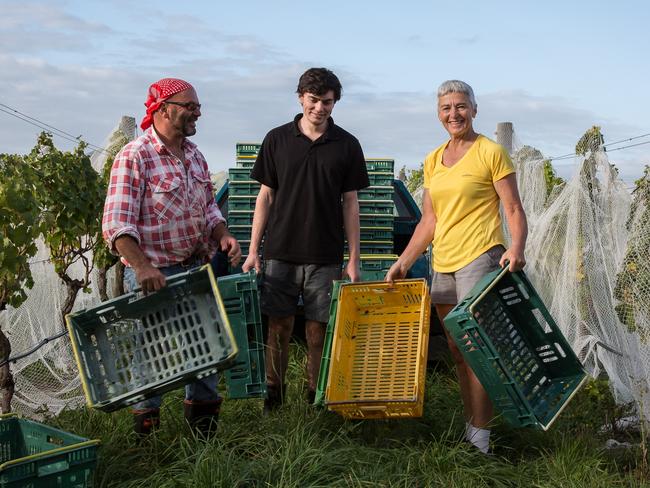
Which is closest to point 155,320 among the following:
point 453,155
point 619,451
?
point 453,155

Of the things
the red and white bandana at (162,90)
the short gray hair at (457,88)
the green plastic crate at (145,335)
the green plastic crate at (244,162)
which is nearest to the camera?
the green plastic crate at (145,335)

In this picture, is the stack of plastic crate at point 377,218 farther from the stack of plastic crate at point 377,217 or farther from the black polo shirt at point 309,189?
the black polo shirt at point 309,189

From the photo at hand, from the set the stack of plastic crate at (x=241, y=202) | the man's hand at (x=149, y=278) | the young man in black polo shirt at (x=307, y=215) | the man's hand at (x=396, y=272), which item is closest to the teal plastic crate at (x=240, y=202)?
the stack of plastic crate at (x=241, y=202)

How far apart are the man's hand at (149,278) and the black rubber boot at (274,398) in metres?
1.24

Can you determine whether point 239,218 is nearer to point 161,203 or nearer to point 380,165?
point 380,165

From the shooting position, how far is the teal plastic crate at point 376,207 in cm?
664

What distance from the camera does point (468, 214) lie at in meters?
4.63

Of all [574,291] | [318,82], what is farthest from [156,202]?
[574,291]

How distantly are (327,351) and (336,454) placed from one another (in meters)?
0.63

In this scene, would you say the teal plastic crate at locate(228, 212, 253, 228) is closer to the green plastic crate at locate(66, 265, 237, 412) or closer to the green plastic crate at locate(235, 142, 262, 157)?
the green plastic crate at locate(235, 142, 262, 157)

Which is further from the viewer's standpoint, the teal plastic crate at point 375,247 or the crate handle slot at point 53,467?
the teal plastic crate at point 375,247

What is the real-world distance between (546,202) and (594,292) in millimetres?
1978

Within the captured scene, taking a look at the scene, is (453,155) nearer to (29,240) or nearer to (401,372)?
(401,372)

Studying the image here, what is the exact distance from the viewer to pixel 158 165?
439cm
